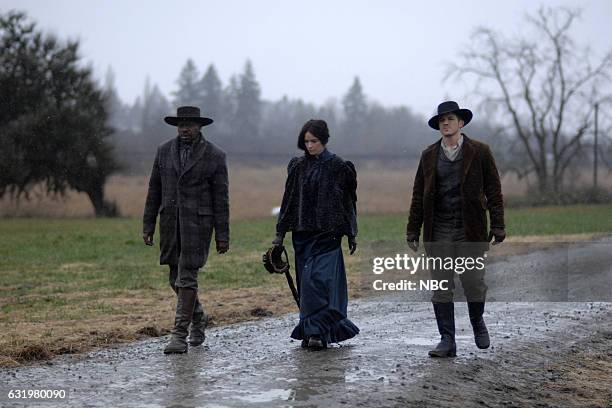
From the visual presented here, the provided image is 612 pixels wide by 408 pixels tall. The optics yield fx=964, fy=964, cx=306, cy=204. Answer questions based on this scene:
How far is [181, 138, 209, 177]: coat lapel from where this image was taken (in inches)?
337

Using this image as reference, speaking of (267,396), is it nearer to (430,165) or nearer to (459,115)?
(430,165)

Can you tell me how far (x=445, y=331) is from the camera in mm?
8133

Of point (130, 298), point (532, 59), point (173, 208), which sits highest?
point (532, 59)

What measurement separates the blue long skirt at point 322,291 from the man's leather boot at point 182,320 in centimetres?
96

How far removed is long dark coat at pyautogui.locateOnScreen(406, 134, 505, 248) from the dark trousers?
68 mm

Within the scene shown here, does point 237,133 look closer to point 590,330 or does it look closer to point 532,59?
point 532,59

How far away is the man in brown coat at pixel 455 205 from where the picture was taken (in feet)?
26.2

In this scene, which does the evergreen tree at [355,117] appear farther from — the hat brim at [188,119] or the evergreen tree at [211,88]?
the hat brim at [188,119]

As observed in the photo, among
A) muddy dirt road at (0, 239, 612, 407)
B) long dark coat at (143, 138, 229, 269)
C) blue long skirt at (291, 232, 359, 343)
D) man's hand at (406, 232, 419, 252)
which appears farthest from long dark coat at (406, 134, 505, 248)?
long dark coat at (143, 138, 229, 269)

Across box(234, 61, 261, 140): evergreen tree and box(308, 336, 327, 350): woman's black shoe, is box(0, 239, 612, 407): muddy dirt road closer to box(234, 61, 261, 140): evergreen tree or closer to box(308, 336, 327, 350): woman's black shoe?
box(308, 336, 327, 350): woman's black shoe

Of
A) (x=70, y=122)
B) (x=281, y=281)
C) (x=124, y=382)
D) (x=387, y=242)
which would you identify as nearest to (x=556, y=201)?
(x=70, y=122)

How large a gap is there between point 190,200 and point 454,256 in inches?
93.9

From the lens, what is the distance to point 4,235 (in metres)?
31.1

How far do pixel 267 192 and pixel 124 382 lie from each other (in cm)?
5225
